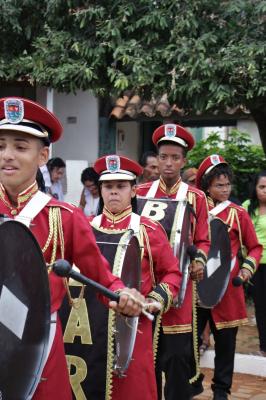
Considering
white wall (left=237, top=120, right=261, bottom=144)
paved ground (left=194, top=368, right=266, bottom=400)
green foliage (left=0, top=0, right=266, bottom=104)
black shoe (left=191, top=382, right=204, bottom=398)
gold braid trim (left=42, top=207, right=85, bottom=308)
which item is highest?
white wall (left=237, top=120, right=261, bottom=144)

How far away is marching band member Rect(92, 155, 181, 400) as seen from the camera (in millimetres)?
4387

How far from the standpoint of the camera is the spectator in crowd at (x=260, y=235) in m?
7.62

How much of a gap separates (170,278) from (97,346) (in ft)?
1.97

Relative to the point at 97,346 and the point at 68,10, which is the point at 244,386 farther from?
the point at 68,10

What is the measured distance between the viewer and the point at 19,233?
286 cm

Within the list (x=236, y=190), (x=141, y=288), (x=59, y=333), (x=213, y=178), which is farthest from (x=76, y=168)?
(x=59, y=333)

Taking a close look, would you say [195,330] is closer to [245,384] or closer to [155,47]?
[245,384]

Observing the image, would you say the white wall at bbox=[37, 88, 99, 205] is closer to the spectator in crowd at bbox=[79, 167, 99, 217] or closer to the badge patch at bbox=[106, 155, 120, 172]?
the spectator in crowd at bbox=[79, 167, 99, 217]

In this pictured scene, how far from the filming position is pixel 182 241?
550 cm

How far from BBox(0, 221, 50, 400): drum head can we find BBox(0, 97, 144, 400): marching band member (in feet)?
0.87

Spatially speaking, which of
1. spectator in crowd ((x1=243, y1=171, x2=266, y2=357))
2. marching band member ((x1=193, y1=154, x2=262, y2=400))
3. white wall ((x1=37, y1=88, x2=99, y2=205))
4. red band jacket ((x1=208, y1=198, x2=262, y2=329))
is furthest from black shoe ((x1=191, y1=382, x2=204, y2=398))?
white wall ((x1=37, y1=88, x2=99, y2=205))

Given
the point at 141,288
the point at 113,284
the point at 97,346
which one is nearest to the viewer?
the point at 113,284

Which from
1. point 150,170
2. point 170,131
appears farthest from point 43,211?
point 150,170

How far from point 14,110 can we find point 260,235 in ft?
16.7
